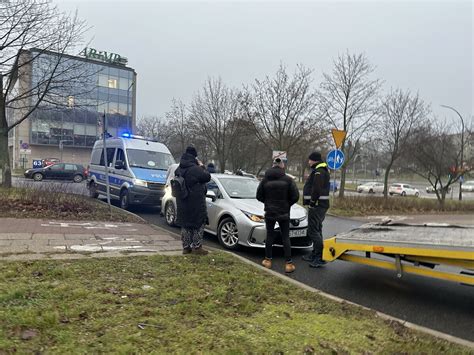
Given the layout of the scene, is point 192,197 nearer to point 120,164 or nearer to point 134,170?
point 134,170

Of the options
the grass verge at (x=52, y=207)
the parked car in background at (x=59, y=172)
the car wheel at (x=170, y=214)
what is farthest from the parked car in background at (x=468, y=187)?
the grass verge at (x=52, y=207)

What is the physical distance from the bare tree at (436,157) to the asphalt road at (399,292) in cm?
1612

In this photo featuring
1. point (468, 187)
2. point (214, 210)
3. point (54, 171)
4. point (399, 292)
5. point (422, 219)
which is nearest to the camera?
point (399, 292)

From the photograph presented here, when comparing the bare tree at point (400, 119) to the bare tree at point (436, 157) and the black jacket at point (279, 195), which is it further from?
the black jacket at point (279, 195)

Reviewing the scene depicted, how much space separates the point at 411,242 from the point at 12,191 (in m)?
10.8

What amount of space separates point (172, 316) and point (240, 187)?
5035 millimetres

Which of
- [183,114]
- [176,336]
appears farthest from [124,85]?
[176,336]

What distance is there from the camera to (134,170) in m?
11.7

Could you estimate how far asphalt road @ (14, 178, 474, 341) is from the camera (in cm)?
428

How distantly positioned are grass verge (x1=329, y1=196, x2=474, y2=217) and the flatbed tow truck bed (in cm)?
987

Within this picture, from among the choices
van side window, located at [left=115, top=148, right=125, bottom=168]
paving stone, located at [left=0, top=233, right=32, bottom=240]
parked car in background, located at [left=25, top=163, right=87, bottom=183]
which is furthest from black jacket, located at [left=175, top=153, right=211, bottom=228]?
parked car in background, located at [left=25, top=163, right=87, bottom=183]

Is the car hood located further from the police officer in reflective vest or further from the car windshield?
the police officer in reflective vest

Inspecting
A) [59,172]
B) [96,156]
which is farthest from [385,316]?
[59,172]

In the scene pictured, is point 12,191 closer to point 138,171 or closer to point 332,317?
point 138,171
